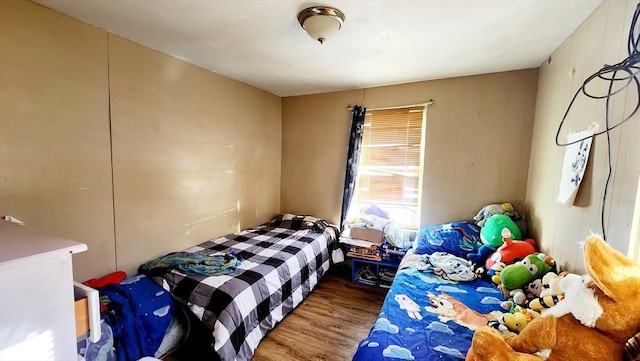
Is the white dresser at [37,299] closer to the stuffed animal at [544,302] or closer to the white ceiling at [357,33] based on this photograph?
the white ceiling at [357,33]

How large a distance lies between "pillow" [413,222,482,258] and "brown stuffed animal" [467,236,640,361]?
1.41m

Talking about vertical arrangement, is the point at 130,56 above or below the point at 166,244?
above

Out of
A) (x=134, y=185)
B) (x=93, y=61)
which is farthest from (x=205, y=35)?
(x=134, y=185)

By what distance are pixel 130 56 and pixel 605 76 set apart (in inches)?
118

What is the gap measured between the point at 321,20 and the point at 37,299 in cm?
172

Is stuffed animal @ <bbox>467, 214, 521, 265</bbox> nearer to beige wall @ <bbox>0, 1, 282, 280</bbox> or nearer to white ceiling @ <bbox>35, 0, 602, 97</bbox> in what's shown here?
white ceiling @ <bbox>35, 0, 602, 97</bbox>

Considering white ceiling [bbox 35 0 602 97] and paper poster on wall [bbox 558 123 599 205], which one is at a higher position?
white ceiling [bbox 35 0 602 97]

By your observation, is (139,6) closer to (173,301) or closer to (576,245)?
(173,301)

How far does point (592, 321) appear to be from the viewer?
828 mm

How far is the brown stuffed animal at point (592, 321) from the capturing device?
2.64ft

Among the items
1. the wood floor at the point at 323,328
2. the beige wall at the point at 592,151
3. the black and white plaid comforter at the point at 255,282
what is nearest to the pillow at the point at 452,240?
the beige wall at the point at 592,151

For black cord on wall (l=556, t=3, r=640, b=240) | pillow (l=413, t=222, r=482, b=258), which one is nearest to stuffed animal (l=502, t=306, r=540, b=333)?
black cord on wall (l=556, t=3, r=640, b=240)

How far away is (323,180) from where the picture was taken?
332cm

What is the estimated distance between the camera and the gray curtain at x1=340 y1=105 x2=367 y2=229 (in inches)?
118
